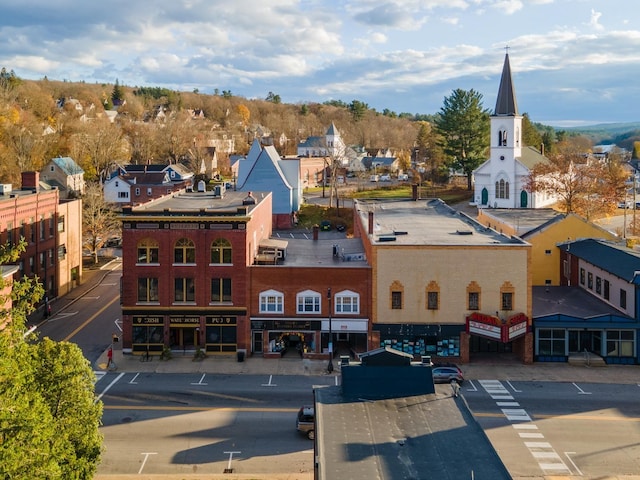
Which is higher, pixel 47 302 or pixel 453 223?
pixel 453 223

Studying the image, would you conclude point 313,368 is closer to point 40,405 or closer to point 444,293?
point 444,293

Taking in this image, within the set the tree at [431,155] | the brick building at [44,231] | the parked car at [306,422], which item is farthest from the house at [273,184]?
the parked car at [306,422]

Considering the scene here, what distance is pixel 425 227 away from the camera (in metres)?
48.8

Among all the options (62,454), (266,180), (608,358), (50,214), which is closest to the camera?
(62,454)

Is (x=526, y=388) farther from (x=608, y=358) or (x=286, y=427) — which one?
(x=286, y=427)

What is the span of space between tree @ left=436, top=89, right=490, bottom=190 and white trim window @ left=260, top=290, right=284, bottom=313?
226ft

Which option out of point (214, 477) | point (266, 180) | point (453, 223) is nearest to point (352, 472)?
point (214, 477)

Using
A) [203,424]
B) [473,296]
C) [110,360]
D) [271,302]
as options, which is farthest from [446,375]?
[110,360]

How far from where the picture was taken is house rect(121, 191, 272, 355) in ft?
132

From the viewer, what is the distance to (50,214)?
5500cm

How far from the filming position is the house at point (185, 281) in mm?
40281

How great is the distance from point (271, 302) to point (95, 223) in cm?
3662

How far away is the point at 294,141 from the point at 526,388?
6508 inches

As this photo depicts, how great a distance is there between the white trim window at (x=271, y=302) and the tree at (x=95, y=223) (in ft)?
117
